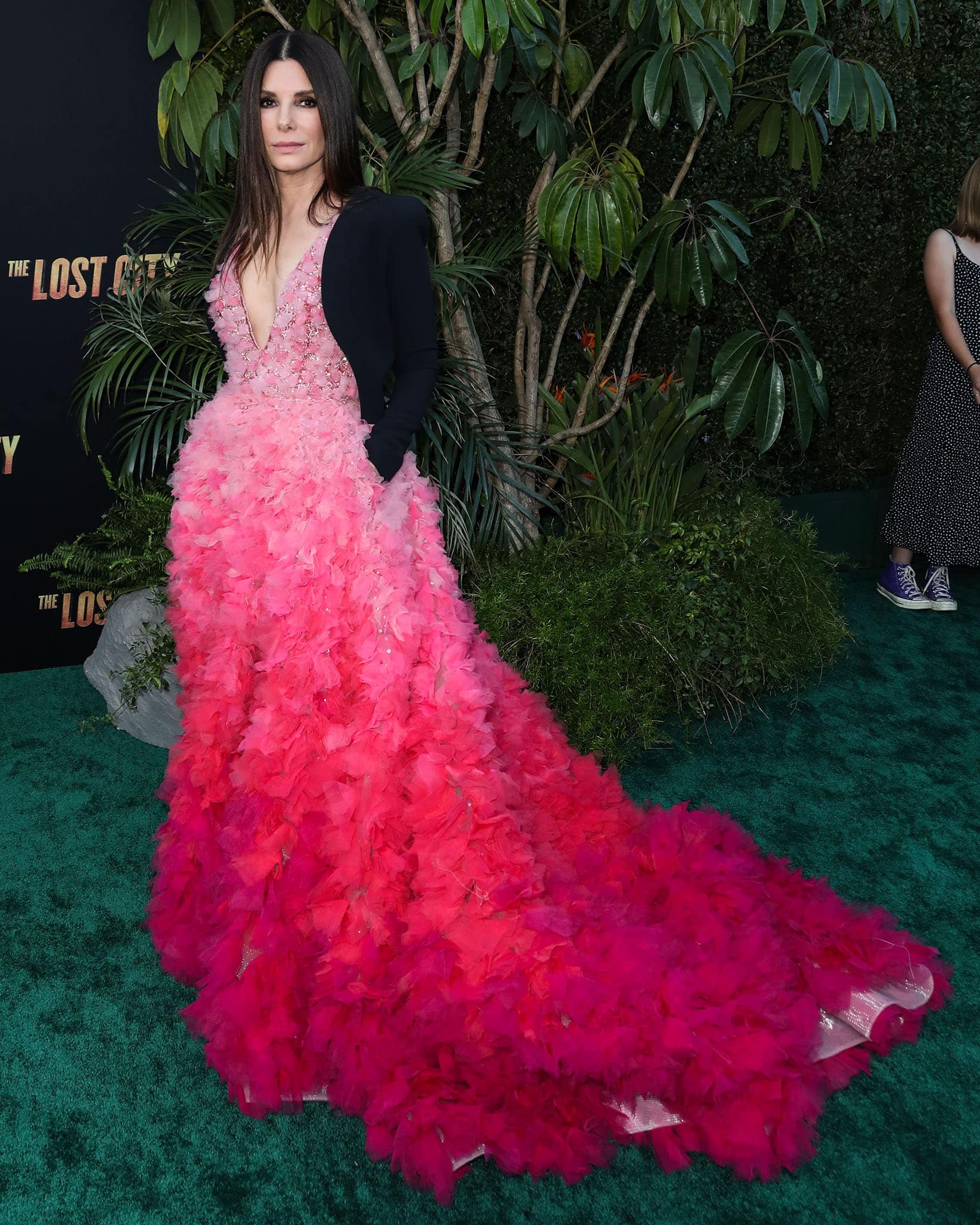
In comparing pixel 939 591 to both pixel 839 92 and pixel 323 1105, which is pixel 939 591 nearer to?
pixel 839 92

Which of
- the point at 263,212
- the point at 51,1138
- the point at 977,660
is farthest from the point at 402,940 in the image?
the point at 977,660

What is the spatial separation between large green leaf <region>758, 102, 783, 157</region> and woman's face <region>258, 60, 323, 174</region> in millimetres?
1883

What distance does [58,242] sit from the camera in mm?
2943

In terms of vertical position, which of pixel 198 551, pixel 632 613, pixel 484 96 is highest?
pixel 484 96

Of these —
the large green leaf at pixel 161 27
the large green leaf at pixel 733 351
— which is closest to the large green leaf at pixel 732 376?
the large green leaf at pixel 733 351

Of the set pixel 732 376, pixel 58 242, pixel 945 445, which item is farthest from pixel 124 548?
pixel 945 445

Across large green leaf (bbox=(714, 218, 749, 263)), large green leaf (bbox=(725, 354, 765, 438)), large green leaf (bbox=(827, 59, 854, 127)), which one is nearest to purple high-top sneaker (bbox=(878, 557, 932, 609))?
large green leaf (bbox=(725, 354, 765, 438))

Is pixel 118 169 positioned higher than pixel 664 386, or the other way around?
pixel 118 169

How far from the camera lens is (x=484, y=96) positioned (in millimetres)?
2809

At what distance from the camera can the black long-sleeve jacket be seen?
1.62 meters

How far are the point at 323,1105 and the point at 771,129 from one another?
2.83 m

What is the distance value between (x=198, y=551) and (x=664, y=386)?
1910 millimetres

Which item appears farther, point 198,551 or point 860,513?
point 860,513

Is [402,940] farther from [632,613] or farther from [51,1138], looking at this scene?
[632,613]
